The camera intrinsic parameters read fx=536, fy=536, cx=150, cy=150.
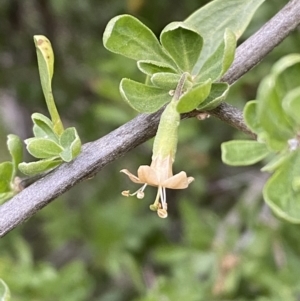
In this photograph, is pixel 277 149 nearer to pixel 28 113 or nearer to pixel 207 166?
pixel 207 166

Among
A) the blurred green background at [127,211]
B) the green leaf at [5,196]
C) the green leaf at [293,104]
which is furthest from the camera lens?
the blurred green background at [127,211]

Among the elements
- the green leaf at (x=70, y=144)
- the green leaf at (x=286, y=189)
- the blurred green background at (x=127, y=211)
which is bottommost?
the blurred green background at (x=127, y=211)

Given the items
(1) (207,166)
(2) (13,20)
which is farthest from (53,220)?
(2) (13,20)

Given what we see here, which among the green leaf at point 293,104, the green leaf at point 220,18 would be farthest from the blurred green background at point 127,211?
the green leaf at point 293,104

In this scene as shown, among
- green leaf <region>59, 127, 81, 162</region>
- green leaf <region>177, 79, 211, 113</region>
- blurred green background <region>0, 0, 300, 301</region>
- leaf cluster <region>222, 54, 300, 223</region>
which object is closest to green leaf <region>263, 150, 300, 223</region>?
leaf cluster <region>222, 54, 300, 223</region>

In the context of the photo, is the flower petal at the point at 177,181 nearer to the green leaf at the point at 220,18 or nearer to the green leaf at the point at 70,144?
the green leaf at the point at 70,144
